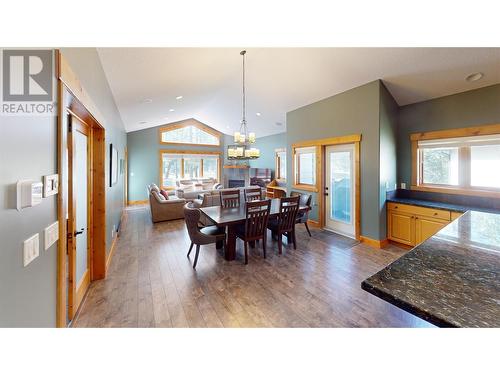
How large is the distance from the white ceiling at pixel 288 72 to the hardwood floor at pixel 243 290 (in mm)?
2692

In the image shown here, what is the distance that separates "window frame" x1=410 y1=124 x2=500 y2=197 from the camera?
306cm

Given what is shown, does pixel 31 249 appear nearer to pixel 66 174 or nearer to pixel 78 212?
pixel 66 174

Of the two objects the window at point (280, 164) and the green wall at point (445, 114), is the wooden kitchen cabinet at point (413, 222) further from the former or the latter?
the window at point (280, 164)

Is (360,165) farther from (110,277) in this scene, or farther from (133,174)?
(133,174)

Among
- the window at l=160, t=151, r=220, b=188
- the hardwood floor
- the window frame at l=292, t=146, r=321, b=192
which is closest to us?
the hardwood floor

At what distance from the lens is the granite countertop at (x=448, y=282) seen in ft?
2.19

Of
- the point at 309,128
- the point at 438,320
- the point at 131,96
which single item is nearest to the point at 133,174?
the point at 131,96

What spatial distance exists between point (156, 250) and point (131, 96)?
9.61ft

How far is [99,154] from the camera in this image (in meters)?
2.52

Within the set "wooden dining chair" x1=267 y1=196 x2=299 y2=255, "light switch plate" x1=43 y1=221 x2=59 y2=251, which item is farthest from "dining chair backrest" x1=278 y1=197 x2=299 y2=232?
"light switch plate" x1=43 y1=221 x2=59 y2=251

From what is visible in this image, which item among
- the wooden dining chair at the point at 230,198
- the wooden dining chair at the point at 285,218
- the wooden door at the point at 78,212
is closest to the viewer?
the wooden door at the point at 78,212

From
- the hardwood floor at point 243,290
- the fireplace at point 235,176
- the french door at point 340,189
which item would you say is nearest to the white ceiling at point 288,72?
the french door at point 340,189

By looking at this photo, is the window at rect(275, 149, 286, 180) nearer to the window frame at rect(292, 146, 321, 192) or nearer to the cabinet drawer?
the window frame at rect(292, 146, 321, 192)

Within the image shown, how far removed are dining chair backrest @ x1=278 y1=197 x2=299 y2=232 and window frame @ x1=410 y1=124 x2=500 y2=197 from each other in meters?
2.35
